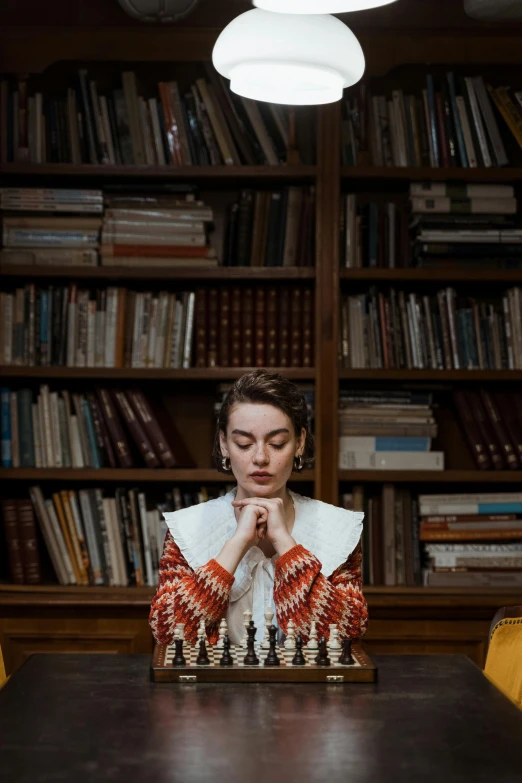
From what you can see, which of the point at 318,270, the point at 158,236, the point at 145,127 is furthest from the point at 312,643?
the point at 145,127

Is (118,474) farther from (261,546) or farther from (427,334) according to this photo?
(261,546)

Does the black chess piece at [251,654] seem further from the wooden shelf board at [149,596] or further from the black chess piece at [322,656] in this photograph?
the wooden shelf board at [149,596]

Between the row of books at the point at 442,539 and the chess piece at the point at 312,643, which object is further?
the row of books at the point at 442,539

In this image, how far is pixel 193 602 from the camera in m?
2.05

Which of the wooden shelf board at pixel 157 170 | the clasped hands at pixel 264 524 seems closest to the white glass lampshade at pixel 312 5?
the clasped hands at pixel 264 524

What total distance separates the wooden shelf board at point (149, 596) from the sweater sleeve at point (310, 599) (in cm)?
118

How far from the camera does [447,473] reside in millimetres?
3398

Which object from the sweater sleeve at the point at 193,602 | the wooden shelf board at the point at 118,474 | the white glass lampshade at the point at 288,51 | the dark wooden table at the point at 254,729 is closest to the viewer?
the dark wooden table at the point at 254,729

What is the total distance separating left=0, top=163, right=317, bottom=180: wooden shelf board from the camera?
338 cm

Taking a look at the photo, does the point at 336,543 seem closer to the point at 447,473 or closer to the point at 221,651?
the point at 221,651

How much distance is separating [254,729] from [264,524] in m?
0.72

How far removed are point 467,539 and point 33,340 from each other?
61.0 inches

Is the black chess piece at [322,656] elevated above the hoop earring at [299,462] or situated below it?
below

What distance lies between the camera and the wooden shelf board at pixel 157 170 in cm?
338
